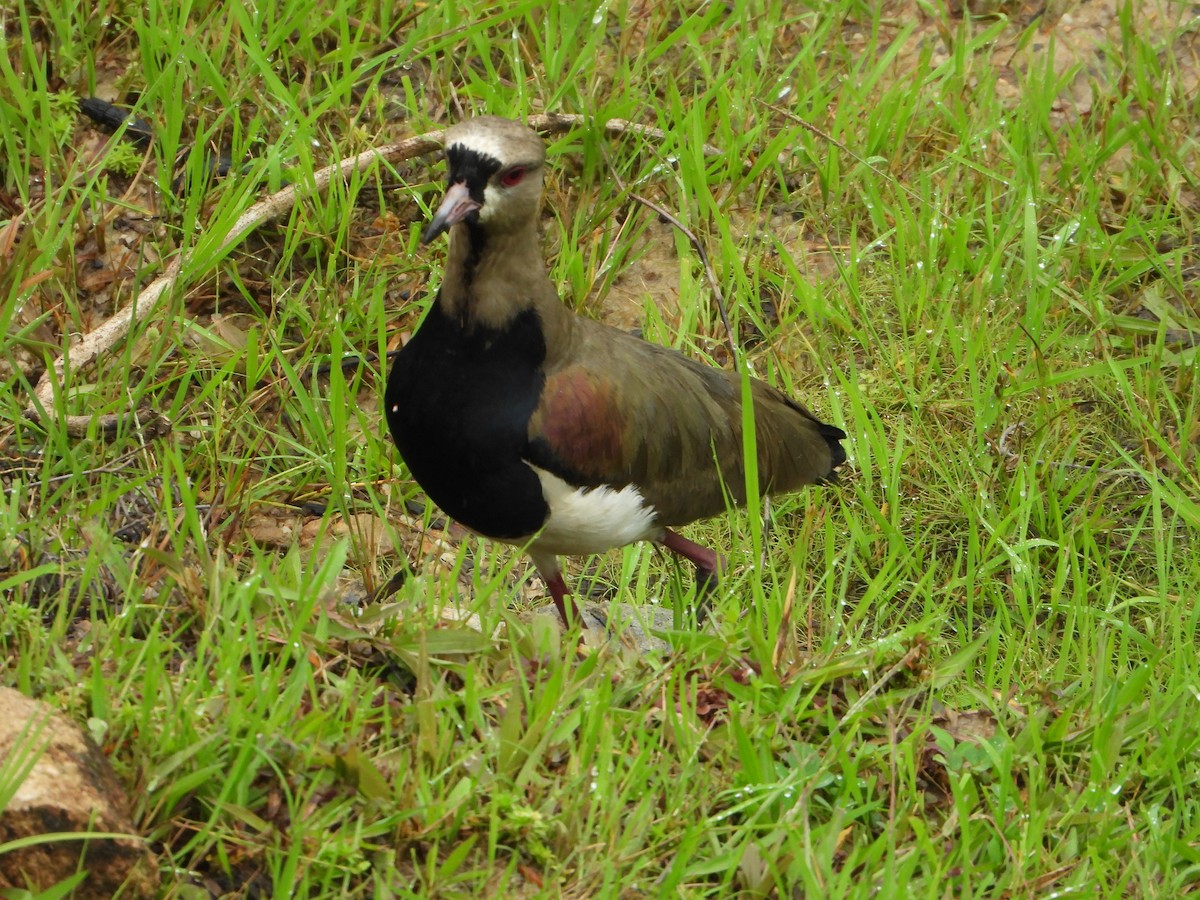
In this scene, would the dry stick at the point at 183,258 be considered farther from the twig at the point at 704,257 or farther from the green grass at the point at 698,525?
the twig at the point at 704,257

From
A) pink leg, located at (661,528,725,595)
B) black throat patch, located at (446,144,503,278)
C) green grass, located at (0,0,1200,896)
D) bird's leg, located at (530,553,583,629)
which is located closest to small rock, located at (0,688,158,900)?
green grass, located at (0,0,1200,896)

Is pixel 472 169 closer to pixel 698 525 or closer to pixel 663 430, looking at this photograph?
pixel 663 430

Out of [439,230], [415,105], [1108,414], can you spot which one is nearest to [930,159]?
[1108,414]

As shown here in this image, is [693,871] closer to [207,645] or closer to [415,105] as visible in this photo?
[207,645]

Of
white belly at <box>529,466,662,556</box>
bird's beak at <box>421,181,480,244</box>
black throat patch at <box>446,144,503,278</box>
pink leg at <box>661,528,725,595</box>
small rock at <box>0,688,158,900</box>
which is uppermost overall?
black throat patch at <box>446,144,503,278</box>

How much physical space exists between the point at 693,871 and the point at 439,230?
1388 mm

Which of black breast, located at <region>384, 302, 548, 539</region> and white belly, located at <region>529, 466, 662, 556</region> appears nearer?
black breast, located at <region>384, 302, 548, 539</region>

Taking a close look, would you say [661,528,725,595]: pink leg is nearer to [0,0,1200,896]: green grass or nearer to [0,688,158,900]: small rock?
[0,0,1200,896]: green grass

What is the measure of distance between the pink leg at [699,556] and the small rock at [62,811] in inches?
74.9

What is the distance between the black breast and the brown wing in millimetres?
66

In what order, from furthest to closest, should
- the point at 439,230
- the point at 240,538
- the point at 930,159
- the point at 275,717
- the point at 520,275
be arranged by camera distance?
the point at 930,159, the point at 240,538, the point at 520,275, the point at 439,230, the point at 275,717

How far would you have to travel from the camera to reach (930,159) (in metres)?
5.59

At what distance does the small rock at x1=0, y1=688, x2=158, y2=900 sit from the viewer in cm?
246

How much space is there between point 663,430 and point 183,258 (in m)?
1.64
